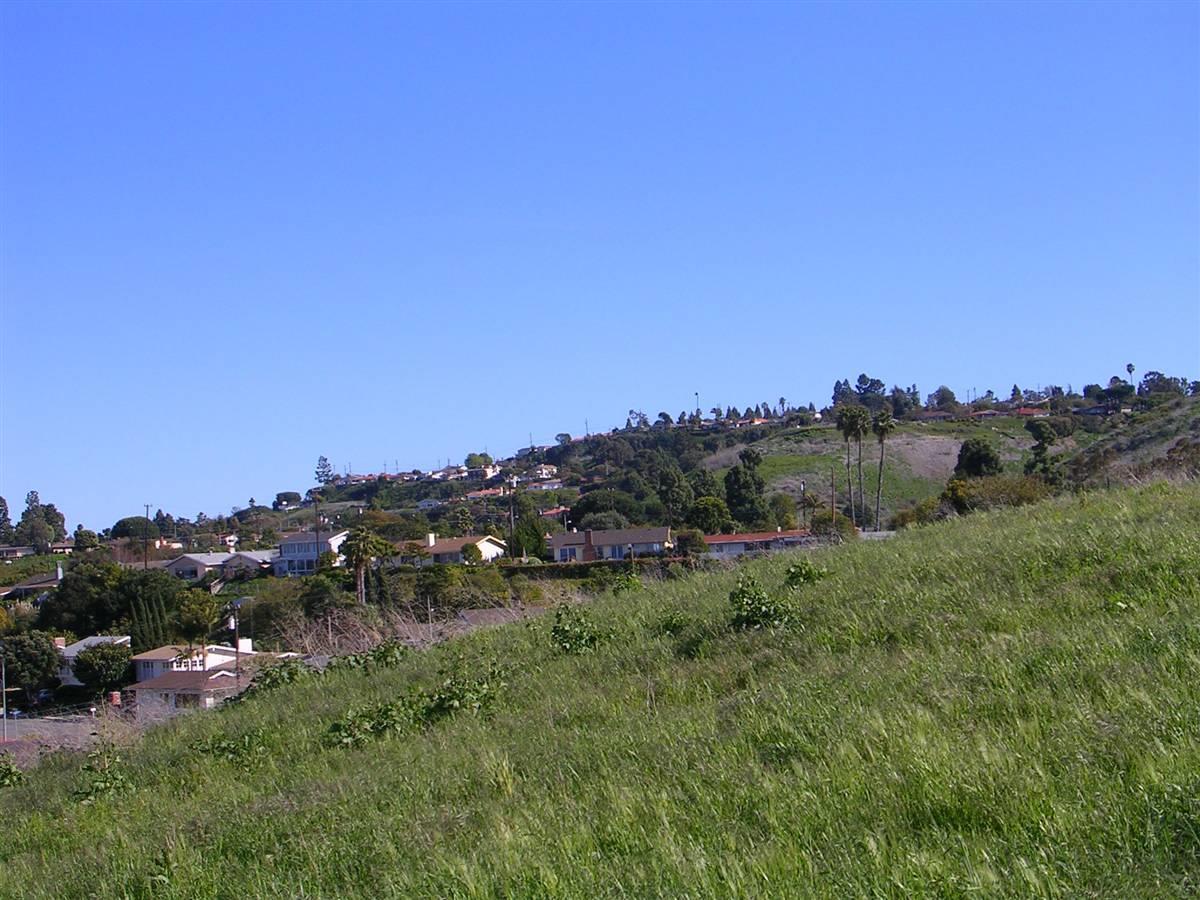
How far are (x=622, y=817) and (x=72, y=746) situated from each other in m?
11.2

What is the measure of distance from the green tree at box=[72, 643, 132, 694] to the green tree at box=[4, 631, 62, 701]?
3.55 feet

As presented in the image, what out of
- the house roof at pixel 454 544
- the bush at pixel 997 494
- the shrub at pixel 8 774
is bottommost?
the shrub at pixel 8 774

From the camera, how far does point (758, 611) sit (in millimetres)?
10109

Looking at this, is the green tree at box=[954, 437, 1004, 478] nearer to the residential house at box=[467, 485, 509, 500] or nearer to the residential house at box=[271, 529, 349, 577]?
the residential house at box=[271, 529, 349, 577]

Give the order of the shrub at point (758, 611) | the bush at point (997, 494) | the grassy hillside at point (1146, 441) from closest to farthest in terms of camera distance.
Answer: the shrub at point (758, 611), the bush at point (997, 494), the grassy hillside at point (1146, 441)

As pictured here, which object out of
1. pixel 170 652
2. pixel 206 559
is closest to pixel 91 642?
pixel 170 652

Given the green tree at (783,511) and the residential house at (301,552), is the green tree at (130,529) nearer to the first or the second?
the residential house at (301,552)

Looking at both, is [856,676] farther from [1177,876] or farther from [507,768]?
[1177,876]

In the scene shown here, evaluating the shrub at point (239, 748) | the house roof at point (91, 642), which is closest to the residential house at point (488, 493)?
the house roof at point (91, 642)

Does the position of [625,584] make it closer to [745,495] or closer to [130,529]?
[745,495]

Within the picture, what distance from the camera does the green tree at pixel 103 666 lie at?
37.5 m

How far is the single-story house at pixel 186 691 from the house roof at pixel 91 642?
1316 centimetres

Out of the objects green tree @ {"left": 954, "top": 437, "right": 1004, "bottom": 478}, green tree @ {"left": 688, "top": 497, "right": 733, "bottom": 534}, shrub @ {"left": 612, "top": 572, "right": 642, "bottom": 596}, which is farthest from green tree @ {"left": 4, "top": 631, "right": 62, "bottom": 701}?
green tree @ {"left": 954, "top": 437, "right": 1004, "bottom": 478}

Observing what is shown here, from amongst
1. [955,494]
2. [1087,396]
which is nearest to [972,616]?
[955,494]
